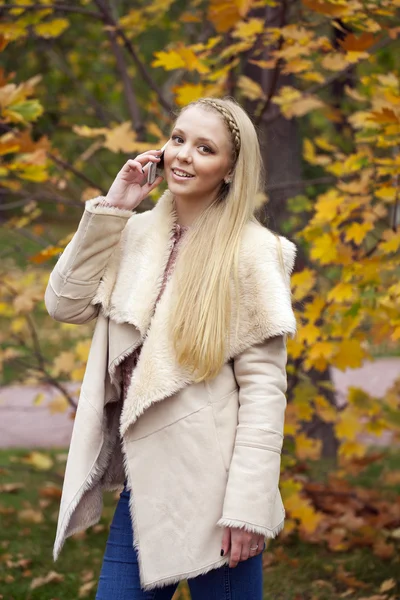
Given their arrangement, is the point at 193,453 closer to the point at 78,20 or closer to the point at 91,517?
the point at 91,517

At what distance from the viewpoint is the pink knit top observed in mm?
2197

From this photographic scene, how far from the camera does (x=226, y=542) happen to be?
6.54ft

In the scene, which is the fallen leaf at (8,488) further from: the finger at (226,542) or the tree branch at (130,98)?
the finger at (226,542)

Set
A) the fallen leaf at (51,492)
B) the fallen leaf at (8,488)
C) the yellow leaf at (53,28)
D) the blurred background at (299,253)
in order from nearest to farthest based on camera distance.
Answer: the blurred background at (299,253)
the yellow leaf at (53,28)
the fallen leaf at (51,492)
the fallen leaf at (8,488)

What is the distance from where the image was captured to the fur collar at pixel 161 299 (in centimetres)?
205

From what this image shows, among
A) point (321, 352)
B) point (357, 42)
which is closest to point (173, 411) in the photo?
point (321, 352)

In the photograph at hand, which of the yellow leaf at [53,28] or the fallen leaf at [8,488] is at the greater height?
the yellow leaf at [53,28]

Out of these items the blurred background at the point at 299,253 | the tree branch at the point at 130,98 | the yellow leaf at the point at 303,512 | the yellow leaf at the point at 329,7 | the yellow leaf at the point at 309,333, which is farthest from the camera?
the tree branch at the point at 130,98

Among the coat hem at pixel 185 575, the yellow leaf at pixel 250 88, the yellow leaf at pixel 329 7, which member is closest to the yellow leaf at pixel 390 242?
the yellow leaf at pixel 329 7

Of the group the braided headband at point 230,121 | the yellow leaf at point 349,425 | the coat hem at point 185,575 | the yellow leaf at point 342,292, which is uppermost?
the braided headband at point 230,121

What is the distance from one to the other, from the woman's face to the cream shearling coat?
0.56 ft

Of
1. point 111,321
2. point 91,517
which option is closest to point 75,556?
point 91,517

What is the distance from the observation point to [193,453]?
2.04m

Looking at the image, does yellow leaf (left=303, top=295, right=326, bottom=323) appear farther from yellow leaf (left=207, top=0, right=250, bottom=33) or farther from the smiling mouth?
the smiling mouth
